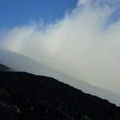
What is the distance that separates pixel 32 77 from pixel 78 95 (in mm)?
26025

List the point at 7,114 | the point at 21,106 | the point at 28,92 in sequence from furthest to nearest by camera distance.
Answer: the point at 28,92 → the point at 21,106 → the point at 7,114

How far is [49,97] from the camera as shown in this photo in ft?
324

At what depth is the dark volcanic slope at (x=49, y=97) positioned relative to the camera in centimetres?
8136

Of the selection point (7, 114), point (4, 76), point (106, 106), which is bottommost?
point (7, 114)

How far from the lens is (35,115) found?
63.4 metres

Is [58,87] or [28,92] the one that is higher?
[58,87]

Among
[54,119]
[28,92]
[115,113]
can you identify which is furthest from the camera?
[115,113]

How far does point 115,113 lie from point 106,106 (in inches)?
261

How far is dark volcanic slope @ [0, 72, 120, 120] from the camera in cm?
8136

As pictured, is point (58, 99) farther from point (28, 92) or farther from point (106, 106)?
point (106, 106)

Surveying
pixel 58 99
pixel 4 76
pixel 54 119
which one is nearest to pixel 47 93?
pixel 58 99

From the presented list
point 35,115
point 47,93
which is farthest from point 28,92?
point 35,115

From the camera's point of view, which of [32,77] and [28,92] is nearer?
[28,92]

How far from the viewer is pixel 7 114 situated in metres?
55.5
